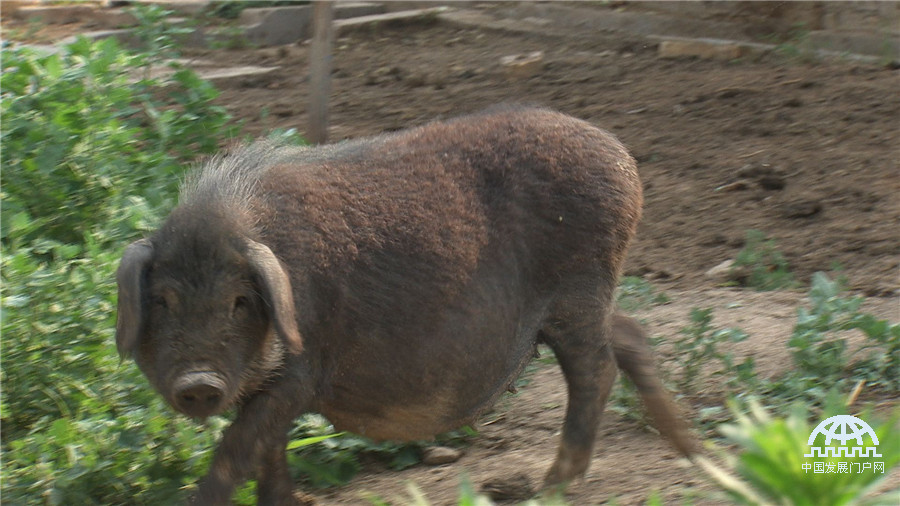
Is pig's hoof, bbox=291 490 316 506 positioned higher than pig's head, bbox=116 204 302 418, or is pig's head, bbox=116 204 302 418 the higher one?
pig's head, bbox=116 204 302 418

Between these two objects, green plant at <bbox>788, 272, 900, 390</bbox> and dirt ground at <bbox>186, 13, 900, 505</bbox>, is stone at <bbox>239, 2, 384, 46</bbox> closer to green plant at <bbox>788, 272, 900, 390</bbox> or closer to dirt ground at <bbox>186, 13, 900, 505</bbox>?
dirt ground at <bbox>186, 13, 900, 505</bbox>

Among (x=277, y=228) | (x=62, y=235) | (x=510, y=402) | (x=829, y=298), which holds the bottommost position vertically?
(x=510, y=402)

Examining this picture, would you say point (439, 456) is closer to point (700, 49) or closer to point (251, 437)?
point (251, 437)

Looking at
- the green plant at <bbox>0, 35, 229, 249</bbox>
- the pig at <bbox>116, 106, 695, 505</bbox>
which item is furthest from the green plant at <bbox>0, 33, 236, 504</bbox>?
the pig at <bbox>116, 106, 695, 505</bbox>

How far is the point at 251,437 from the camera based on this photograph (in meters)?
3.45

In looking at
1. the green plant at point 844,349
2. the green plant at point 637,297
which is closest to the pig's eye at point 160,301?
the green plant at point 844,349

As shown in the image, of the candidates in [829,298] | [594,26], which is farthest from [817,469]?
[594,26]

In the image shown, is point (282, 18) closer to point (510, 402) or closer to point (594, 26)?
point (594, 26)

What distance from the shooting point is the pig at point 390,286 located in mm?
3326

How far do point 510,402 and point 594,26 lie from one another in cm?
575

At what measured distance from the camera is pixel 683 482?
3818 millimetres

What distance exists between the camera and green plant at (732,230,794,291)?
5684mm

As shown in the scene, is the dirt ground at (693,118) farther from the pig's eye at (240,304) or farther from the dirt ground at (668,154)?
the pig's eye at (240,304)

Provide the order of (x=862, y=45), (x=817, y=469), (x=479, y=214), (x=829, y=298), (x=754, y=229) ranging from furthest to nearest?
Result: (x=862, y=45) < (x=754, y=229) < (x=829, y=298) < (x=479, y=214) < (x=817, y=469)
